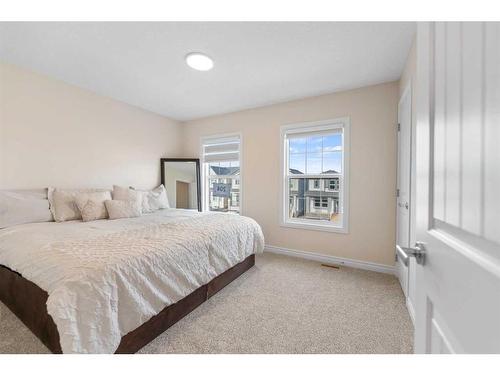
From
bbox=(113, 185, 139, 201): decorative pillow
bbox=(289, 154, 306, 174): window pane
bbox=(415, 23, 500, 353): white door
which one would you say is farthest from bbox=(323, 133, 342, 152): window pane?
bbox=(113, 185, 139, 201): decorative pillow

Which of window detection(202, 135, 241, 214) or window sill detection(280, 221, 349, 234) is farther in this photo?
window detection(202, 135, 241, 214)

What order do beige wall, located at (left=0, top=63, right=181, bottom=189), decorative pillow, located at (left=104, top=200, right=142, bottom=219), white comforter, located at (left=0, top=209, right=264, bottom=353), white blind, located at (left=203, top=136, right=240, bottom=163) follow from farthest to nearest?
white blind, located at (left=203, top=136, right=240, bottom=163)
decorative pillow, located at (left=104, top=200, right=142, bottom=219)
beige wall, located at (left=0, top=63, right=181, bottom=189)
white comforter, located at (left=0, top=209, right=264, bottom=353)

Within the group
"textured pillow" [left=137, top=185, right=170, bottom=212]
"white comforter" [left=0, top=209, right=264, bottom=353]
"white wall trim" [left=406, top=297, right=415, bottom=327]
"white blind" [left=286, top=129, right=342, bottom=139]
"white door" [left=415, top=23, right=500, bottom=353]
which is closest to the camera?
"white door" [left=415, top=23, right=500, bottom=353]

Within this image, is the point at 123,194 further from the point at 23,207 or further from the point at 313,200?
the point at 313,200

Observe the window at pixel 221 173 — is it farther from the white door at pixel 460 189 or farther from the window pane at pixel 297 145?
the white door at pixel 460 189

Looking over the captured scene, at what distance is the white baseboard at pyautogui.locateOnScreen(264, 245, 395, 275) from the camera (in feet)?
8.56

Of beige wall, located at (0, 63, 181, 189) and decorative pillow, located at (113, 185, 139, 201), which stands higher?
beige wall, located at (0, 63, 181, 189)

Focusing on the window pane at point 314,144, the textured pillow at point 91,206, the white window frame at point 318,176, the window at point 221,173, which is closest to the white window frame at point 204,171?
the window at point 221,173

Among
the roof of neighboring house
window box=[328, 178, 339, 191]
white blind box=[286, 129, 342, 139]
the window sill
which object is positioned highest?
white blind box=[286, 129, 342, 139]

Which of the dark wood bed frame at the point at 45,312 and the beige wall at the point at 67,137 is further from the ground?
the beige wall at the point at 67,137

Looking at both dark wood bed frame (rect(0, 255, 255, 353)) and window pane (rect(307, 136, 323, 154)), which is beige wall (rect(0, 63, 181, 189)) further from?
window pane (rect(307, 136, 323, 154))

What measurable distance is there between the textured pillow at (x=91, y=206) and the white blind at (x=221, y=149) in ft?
6.46

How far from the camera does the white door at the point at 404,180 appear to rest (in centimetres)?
199

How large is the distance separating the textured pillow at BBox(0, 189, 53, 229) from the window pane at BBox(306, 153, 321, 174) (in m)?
3.34
